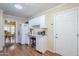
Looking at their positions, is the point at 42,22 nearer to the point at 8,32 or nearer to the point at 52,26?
the point at 52,26

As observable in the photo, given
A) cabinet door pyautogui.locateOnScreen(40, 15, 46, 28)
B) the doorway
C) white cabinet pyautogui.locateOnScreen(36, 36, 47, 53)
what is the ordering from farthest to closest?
cabinet door pyautogui.locateOnScreen(40, 15, 46, 28) → white cabinet pyautogui.locateOnScreen(36, 36, 47, 53) → the doorway

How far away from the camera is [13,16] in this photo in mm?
2512

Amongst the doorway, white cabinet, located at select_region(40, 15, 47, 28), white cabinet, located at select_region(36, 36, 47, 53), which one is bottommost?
white cabinet, located at select_region(36, 36, 47, 53)

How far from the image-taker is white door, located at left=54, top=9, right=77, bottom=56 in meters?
2.35

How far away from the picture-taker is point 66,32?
101 inches

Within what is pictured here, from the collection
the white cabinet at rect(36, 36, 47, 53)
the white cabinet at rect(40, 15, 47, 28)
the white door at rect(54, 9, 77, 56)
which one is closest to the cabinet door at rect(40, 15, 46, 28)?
the white cabinet at rect(40, 15, 47, 28)

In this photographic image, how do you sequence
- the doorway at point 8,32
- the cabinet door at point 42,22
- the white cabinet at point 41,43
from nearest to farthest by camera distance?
the doorway at point 8,32
the white cabinet at point 41,43
the cabinet door at point 42,22

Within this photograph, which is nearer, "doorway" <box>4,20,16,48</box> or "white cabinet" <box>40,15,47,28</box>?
"doorway" <box>4,20,16,48</box>

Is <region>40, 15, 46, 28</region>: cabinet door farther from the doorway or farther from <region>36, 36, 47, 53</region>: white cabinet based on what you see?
the doorway

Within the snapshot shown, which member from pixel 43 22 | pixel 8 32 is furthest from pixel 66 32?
pixel 8 32

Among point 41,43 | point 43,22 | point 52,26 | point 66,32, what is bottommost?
point 41,43

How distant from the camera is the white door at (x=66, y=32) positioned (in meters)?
2.35

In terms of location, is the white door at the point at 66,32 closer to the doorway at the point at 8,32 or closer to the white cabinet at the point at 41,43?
the white cabinet at the point at 41,43

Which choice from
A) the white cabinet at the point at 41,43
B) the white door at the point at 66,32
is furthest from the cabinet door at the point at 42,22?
the white door at the point at 66,32
